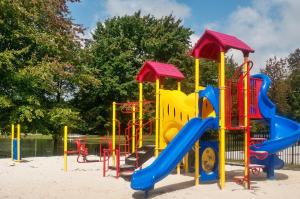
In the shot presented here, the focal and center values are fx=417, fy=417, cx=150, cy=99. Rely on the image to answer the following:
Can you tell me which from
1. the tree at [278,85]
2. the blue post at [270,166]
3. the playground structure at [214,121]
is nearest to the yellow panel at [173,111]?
the playground structure at [214,121]

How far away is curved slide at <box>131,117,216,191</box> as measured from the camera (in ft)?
35.4

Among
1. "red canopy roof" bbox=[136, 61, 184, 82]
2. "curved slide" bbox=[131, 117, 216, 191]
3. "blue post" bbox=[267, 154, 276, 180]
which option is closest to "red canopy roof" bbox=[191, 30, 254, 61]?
"curved slide" bbox=[131, 117, 216, 191]

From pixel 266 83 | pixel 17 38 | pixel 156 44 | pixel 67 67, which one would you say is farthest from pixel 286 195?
pixel 156 44

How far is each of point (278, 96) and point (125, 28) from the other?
643 inches

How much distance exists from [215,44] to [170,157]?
3839mm

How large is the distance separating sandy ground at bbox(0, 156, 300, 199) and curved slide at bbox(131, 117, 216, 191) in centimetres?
54

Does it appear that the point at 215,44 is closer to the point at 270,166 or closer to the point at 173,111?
the point at 173,111

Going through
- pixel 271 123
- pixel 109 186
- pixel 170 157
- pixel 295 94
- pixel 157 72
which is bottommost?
pixel 109 186

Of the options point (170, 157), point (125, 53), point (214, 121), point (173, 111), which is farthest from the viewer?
Answer: point (125, 53)

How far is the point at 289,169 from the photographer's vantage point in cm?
1745

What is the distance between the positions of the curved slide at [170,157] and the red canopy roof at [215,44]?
2170 mm

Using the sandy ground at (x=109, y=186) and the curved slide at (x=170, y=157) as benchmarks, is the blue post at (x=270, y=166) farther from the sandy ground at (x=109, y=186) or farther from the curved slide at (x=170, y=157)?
the curved slide at (x=170, y=157)

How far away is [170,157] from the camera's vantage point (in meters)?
11.6

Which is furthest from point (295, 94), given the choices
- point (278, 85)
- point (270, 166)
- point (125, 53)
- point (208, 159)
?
point (208, 159)
